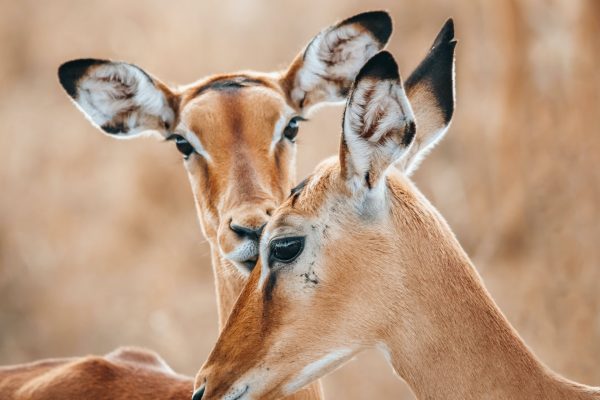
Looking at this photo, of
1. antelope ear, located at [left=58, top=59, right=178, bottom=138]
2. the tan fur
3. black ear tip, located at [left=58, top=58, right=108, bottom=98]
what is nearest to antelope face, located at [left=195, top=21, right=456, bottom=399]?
the tan fur

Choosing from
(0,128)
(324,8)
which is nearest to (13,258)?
(0,128)

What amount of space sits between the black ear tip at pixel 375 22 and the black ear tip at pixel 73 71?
1.35m

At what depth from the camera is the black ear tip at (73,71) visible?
5.25m

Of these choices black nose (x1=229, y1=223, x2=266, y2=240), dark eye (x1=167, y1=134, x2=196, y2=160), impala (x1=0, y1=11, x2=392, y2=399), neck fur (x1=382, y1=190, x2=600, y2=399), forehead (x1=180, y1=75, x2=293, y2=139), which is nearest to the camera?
neck fur (x1=382, y1=190, x2=600, y2=399)

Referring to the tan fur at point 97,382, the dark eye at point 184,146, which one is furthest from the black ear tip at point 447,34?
the tan fur at point 97,382

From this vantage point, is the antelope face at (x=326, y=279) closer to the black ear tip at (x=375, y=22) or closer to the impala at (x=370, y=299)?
the impala at (x=370, y=299)

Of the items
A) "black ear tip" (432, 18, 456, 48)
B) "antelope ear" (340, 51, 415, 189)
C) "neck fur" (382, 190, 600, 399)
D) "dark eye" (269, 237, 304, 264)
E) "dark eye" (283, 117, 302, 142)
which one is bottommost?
"neck fur" (382, 190, 600, 399)

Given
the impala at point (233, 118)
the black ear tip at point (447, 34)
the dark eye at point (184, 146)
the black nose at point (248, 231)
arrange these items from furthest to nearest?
the dark eye at point (184, 146) < the impala at point (233, 118) < the black nose at point (248, 231) < the black ear tip at point (447, 34)

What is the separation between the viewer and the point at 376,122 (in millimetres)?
3494

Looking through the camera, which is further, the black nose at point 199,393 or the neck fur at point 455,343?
the black nose at point 199,393

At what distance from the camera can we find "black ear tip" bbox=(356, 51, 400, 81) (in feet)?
10.9

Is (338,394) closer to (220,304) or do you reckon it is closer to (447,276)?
(220,304)

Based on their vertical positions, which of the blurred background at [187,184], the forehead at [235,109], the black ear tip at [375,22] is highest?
the black ear tip at [375,22]

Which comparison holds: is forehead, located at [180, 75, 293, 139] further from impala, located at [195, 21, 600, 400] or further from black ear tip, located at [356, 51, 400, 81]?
black ear tip, located at [356, 51, 400, 81]
